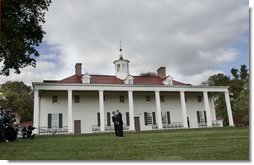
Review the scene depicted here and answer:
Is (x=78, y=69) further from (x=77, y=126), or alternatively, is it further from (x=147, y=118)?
(x=147, y=118)

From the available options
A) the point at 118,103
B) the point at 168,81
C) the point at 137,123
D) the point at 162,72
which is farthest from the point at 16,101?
the point at 168,81

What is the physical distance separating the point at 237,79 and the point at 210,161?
4151 centimetres

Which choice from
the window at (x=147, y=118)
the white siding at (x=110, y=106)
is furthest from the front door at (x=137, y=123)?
the window at (x=147, y=118)

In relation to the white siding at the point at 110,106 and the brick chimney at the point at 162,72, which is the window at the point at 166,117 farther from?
the brick chimney at the point at 162,72

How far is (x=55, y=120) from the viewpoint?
26.1 m

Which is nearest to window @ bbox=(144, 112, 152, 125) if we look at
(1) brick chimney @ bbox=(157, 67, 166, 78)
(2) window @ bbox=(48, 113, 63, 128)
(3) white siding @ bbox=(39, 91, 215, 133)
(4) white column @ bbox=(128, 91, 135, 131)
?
(3) white siding @ bbox=(39, 91, 215, 133)

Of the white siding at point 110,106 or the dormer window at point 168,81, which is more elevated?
the dormer window at point 168,81

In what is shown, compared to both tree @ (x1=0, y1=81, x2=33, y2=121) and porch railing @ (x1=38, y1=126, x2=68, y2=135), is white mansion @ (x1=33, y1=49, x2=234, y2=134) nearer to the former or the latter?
porch railing @ (x1=38, y1=126, x2=68, y2=135)

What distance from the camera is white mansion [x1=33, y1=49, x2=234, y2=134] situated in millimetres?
25672

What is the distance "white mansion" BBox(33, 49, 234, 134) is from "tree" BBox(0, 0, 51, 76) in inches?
395

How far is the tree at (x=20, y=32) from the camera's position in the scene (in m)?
11.4

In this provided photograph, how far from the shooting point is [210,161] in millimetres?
4594

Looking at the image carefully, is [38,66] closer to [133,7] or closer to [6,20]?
[6,20]

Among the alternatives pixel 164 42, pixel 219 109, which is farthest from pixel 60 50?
pixel 219 109
